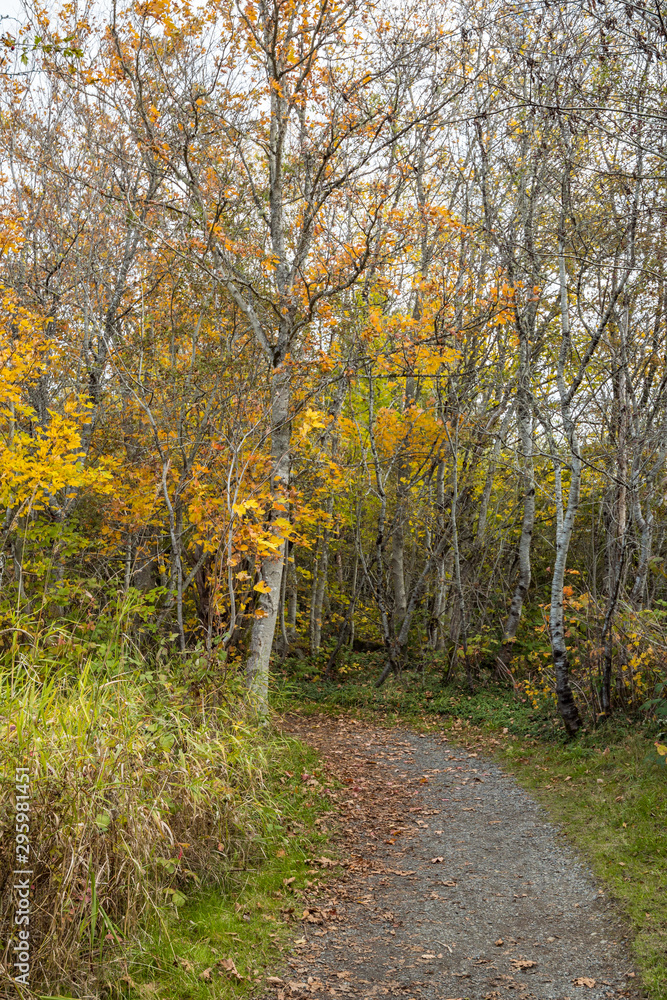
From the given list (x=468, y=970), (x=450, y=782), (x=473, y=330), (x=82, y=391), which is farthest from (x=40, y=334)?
(x=468, y=970)

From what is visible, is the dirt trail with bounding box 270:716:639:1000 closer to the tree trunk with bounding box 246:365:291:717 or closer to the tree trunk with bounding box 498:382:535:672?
the tree trunk with bounding box 246:365:291:717

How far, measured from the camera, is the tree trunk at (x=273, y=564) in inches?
310

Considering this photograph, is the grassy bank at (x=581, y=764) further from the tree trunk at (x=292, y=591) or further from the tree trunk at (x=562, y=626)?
the tree trunk at (x=292, y=591)

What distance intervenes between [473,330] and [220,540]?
639 cm

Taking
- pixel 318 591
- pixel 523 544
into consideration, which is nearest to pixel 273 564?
pixel 523 544

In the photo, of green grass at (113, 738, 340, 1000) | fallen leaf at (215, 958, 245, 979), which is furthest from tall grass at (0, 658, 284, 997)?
fallen leaf at (215, 958, 245, 979)

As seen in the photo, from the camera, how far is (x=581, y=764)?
7.37 m

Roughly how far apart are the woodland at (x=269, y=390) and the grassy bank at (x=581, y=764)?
0.36 m

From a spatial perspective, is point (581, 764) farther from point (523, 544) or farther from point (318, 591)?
point (318, 591)

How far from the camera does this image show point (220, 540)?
7.30m

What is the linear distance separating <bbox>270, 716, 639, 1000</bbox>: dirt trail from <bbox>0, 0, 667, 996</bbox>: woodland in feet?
2.96

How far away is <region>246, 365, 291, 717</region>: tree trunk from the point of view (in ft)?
25.8

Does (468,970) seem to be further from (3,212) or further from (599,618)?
(3,212)

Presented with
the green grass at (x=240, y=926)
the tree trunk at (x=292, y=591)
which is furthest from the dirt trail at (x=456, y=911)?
the tree trunk at (x=292, y=591)
